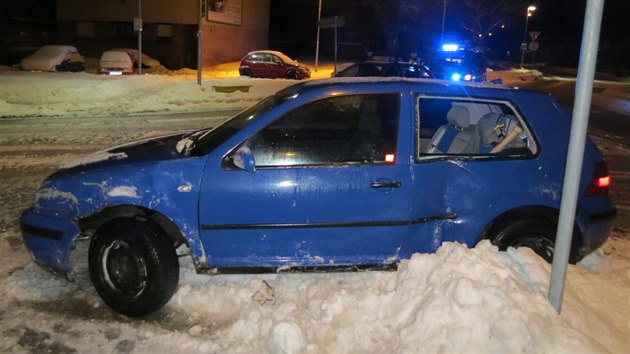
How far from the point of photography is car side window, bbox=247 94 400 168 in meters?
4.09

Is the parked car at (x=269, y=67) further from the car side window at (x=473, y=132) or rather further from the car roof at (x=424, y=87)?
the car roof at (x=424, y=87)

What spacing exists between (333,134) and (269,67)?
2786cm

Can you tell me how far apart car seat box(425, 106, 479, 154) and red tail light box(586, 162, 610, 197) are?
2.97ft

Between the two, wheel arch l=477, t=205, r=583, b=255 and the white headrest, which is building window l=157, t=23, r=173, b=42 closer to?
the white headrest

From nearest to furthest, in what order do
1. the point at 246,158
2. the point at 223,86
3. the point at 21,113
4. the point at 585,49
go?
1. the point at 585,49
2. the point at 246,158
3. the point at 21,113
4. the point at 223,86

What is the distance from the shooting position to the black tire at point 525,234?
14.1ft

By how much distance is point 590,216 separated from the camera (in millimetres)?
4438

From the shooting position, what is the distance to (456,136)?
493 centimetres

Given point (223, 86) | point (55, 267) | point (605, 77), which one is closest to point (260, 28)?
point (223, 86)

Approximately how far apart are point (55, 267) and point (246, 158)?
5.55 ft

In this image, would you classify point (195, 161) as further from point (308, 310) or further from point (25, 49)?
point (25, 49)

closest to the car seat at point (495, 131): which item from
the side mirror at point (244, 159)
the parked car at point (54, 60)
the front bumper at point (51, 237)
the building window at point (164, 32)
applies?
the side mirror at point (244, 159)

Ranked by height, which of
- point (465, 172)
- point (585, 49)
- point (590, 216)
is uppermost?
point (585, 49)

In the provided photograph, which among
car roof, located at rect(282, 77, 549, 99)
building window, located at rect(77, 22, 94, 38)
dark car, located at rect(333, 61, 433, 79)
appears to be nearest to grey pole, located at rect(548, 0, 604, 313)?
car roof, located at rect(282, 77, 549, 99)
